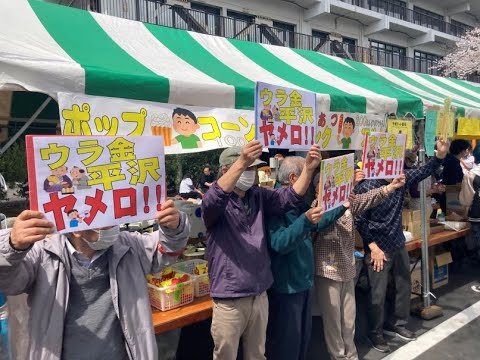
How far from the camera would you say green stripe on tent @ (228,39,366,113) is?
4168 mm

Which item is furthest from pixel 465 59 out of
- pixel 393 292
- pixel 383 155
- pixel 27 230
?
pixel 27 230

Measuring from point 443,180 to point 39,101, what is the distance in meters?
6.00

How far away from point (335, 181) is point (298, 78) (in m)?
2.34

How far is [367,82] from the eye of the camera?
5328 mm

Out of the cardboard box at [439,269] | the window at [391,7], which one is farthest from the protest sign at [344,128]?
the window at [391,7]

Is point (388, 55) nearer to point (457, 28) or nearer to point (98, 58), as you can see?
point (457, 28)

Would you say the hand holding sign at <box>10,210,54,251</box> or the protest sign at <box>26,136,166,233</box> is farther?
the protest sign at <box>26,136,166,233</box>

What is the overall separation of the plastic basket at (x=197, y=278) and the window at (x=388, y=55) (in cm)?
1939

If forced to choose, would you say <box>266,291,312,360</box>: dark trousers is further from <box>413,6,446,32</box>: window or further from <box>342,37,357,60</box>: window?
<box>413,6,446,32</box>: window

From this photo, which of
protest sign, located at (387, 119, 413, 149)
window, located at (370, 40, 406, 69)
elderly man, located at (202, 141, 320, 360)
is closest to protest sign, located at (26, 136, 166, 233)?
elderly man, located at (202, 141, 320, 360)

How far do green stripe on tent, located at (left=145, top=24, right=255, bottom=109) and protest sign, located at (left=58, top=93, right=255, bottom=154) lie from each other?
14 cm

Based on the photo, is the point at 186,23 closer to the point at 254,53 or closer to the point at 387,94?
the point at 254,53

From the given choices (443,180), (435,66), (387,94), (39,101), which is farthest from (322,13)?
(39,101)

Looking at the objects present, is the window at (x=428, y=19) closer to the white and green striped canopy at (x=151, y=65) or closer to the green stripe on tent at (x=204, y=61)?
the white and green striped canopy at (x=151, y=65)
